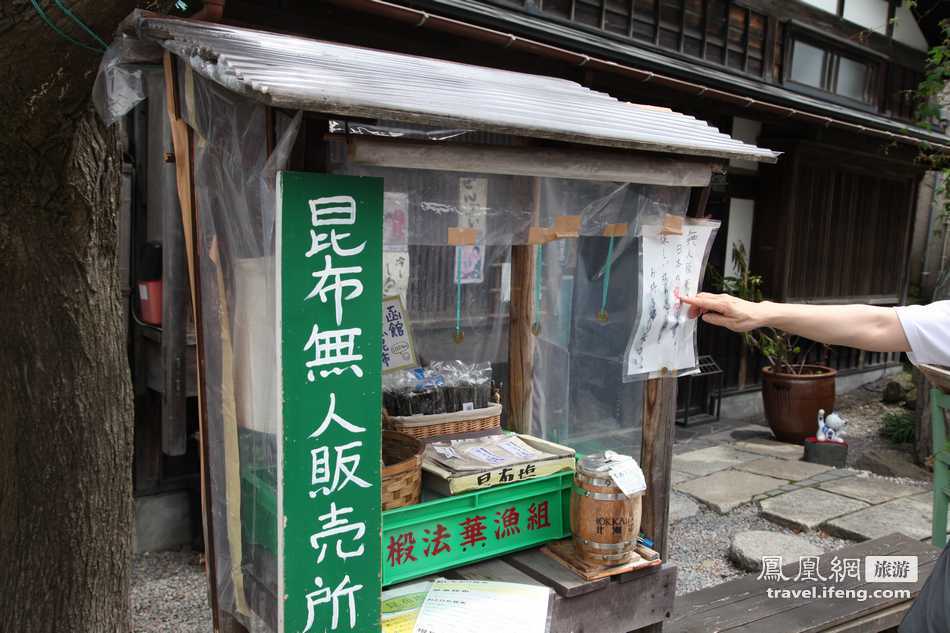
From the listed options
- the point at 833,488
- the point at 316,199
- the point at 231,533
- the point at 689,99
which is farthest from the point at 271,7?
the point at 833,488

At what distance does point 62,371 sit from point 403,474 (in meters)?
1.55

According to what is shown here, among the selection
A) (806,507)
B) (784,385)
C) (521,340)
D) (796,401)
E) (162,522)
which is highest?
(521,340)

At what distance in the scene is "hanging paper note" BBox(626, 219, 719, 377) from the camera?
3.91 m

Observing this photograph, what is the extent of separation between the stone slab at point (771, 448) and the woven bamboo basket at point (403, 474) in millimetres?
6432

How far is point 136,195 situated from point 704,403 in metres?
7.63

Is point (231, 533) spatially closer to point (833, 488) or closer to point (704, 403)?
point (833, 488)

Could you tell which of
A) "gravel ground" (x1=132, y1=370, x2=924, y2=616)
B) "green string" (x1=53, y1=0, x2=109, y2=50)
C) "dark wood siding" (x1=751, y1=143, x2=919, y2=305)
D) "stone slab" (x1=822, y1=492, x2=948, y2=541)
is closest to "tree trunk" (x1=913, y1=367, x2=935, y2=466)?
"gravel ground" (x1=132, y1=370, x2=924, y2=616)

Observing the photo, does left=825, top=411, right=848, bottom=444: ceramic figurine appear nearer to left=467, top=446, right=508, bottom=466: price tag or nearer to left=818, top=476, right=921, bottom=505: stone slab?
left=818, top=476, right=921, bottom=505: stone slab

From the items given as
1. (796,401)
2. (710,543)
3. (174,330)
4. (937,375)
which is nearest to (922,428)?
(796,401)

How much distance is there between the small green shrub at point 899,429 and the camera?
32.1ft

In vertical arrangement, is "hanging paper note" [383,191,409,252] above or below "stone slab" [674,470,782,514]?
above

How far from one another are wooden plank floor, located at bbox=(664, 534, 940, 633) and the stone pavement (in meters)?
1.74

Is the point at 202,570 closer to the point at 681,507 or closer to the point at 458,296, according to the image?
the point at 458,296

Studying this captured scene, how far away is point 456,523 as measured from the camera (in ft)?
12.5
